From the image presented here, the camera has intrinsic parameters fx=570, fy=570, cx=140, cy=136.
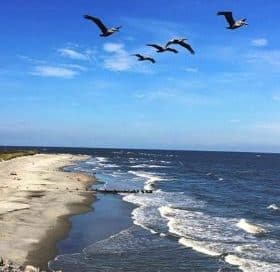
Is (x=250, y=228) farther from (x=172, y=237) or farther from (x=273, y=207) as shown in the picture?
(x=273, y=207)

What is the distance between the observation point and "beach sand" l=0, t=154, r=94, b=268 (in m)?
28.1

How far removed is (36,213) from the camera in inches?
1588

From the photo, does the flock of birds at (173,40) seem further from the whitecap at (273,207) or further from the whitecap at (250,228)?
the whitecap at (273,207)

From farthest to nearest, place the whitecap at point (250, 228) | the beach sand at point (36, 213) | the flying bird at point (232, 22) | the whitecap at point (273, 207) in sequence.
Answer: the whitecap at point (273, 207) < the whitecap at point (250, 228) < the beach sand at point (36, 213) < the flying bird at point (232, 22)

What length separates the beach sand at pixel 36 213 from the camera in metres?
28.1

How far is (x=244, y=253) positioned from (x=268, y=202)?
29573 millimetres

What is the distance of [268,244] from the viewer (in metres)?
33.0

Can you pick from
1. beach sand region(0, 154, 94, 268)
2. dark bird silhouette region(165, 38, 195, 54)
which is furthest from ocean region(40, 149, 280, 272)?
dark bird silhouette region(165, 38, 195, 54)

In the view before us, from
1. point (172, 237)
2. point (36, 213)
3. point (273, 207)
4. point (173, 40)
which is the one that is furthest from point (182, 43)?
point (273, 207)

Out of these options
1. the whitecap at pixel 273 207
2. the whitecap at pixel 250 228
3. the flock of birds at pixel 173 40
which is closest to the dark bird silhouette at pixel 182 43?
the flock of birds at pixel 173 40

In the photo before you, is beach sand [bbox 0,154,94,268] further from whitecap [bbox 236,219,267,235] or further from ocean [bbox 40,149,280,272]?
whitecap [bbox 236,219,267,235]

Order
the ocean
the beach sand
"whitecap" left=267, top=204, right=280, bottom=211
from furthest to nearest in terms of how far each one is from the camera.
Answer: "whitecap" left=267, top=204, right=280, bottom=211, the beach sand, the ocean

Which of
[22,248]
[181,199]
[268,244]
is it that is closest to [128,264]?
[22,248]

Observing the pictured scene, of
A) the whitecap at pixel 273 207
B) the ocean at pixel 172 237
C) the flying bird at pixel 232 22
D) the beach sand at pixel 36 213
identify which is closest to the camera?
the flying bird at pixel 232 22
